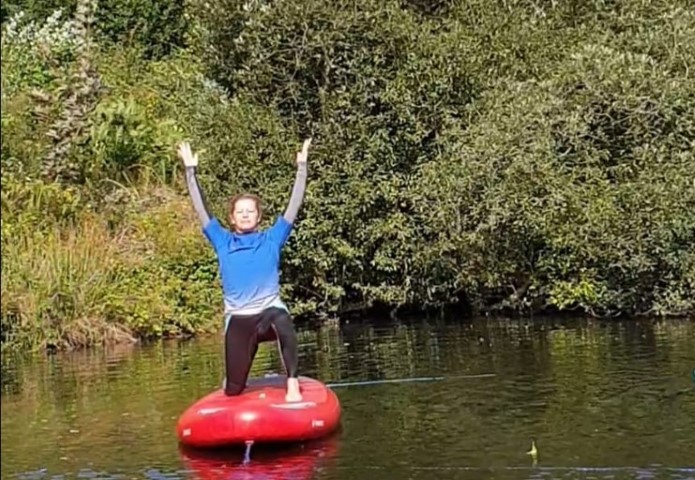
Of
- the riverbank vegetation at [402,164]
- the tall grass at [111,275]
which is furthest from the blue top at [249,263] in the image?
the riverbank vegetation at [402,164]

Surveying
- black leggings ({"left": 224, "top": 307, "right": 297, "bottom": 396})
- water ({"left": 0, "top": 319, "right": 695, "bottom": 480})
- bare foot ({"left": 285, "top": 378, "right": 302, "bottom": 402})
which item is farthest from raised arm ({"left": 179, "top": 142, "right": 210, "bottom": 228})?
water ({"left": 0, "top": 319, "right": 695, "bottom": 480})

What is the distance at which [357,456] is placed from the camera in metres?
7.26

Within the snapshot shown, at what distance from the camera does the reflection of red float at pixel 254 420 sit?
Result: 735 centimetres

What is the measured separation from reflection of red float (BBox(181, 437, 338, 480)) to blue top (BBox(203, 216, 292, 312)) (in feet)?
2.98

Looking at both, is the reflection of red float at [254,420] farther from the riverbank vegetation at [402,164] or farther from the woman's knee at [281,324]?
the riverbank vegetation at [402,164]

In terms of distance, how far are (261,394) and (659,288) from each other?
27.3 feet

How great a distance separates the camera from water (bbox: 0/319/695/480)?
6.98 m

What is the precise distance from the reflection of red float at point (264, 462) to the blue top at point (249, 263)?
0.91 meters

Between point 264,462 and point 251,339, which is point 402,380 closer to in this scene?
point 251,339

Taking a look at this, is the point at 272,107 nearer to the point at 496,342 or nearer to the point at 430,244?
the point at 430,244

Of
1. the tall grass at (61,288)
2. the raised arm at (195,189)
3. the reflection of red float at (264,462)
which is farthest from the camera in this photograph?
the tall grass at (61,288)

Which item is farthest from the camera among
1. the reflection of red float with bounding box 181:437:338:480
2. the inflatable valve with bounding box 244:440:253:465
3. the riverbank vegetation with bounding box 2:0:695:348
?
the riverbank vegetation with bounding box 2:0:695:348

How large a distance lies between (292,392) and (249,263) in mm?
854

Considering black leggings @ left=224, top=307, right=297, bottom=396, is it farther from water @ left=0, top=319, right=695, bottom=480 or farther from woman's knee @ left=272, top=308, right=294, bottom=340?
water @ left=0, top=319, right=695, bottom=480
